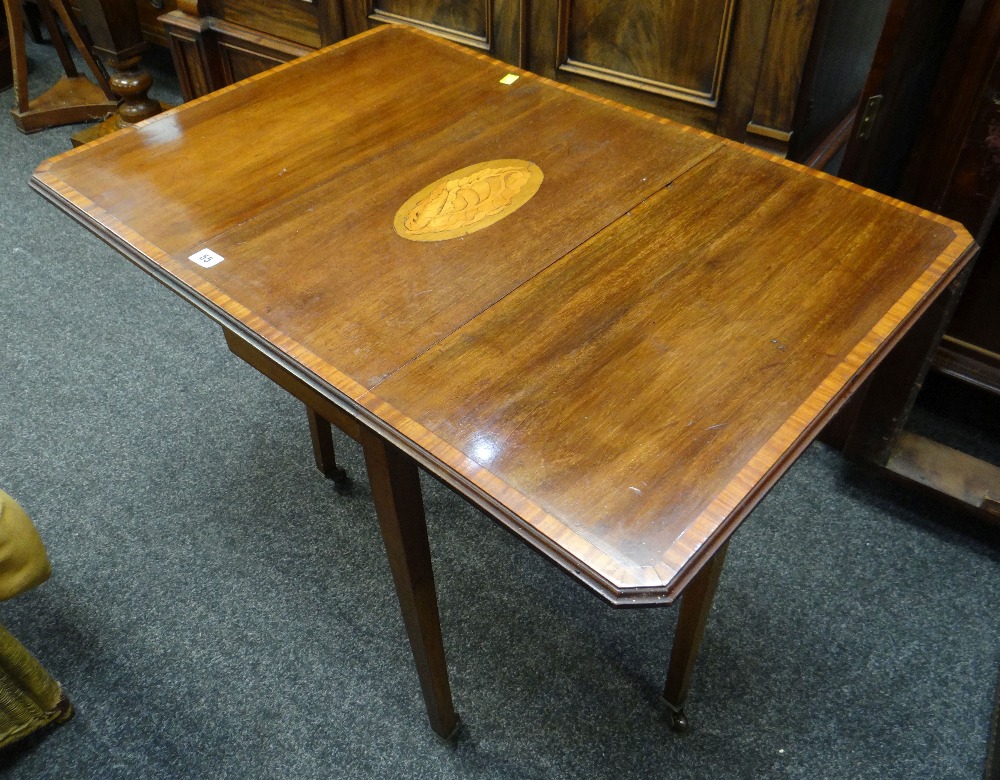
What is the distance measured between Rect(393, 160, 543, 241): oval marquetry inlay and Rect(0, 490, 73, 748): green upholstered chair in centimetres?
69

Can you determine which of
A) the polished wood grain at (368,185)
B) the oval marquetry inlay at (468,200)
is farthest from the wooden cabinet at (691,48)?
the oval marquetry inlay at (468,200)

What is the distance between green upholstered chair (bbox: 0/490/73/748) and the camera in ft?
3.77

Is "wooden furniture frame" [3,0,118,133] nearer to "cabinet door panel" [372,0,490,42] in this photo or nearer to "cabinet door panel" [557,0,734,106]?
"cabinet door panel" [372,0,490,42]

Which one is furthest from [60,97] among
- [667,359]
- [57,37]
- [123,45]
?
[667,359]

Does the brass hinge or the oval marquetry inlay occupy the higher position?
the brass hinge

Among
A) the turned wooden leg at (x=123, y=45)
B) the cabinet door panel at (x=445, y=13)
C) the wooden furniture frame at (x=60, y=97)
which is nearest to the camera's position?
the cabinet door panel at (x=445, y=13)

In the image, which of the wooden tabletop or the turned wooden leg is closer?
the wooden tabletop

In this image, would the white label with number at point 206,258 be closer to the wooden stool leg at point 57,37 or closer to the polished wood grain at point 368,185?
the polished wood grain at point 368,185

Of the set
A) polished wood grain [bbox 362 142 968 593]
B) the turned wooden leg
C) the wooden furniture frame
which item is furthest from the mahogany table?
the wooden furniture frame

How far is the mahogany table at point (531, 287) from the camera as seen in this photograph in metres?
0.76

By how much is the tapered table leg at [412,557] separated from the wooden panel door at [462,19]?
1.05m

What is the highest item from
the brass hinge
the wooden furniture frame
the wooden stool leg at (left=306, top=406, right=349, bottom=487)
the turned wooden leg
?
the brass hinge

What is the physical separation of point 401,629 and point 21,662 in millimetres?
588

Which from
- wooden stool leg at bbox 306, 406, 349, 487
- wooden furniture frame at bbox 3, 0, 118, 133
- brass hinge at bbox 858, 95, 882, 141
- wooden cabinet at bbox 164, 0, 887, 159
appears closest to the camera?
brass hinge at bbox 858, 95, 882, 141
